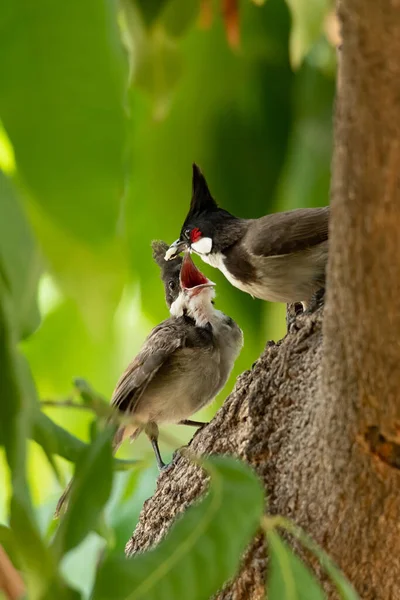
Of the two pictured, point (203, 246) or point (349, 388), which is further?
point (203, 246)

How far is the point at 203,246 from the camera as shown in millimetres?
1688

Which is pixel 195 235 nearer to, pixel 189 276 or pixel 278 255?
pixel 189 276

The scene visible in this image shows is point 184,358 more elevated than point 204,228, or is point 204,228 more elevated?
point 204,228

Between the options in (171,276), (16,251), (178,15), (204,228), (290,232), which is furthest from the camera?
(171,276)

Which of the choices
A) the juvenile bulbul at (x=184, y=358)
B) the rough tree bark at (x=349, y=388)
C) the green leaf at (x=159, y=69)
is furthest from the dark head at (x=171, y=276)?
the green leaf at (x=159, y=69)

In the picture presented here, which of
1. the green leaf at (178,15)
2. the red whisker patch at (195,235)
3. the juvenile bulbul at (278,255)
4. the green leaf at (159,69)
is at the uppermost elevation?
the red whisker patch at (195,235)

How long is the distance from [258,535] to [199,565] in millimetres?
536

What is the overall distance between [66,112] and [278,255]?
3.81 feet

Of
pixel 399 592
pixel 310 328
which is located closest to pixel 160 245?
pixel 310 328

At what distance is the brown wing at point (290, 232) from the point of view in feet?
4.67

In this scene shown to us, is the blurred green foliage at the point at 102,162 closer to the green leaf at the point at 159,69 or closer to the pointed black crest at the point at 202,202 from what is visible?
the green leaf at the point at 159,69

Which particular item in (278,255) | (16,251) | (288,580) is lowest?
(288,580)

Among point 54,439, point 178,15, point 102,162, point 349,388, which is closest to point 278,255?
point 349,388

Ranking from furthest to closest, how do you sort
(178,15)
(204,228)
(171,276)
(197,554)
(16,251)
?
(171,276)
(204,228)
(178,15)
(197,554)
(16,251)
